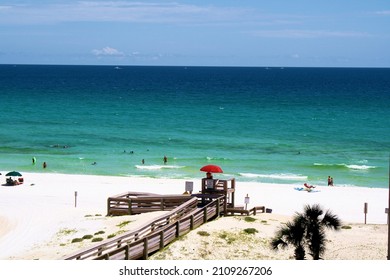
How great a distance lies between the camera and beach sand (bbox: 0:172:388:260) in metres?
21.3

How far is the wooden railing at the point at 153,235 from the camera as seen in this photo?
18359 millimetres

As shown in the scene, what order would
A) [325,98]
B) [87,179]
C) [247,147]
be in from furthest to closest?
[325,98]
[247,147]
[87,179]

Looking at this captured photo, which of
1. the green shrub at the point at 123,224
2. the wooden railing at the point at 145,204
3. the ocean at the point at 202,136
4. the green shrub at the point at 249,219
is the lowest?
the green shrub at the point at 123,224

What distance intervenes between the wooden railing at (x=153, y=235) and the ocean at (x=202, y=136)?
2218 cm

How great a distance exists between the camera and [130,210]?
27.6 m

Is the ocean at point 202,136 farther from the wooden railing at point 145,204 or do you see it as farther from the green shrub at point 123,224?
the green shrub at point 123,224

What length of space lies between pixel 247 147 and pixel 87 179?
2220cm

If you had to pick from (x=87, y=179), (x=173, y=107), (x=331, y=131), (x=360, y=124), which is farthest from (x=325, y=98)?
(x=87, y=179)

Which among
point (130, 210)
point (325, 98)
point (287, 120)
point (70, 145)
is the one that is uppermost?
point (325, 98)

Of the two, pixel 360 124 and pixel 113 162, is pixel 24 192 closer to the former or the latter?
pixel 113 162

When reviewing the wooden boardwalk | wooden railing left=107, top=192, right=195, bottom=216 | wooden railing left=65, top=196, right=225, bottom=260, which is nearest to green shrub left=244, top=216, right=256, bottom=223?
the wooden boardwalk

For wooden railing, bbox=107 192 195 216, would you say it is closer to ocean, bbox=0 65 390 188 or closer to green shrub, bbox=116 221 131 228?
green shrub, bbox=116 221 131 228

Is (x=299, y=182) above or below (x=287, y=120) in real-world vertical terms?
below


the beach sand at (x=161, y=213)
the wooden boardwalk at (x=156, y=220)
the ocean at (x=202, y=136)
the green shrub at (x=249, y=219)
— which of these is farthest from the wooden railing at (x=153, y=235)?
the ocean at (x=202, y=136)
